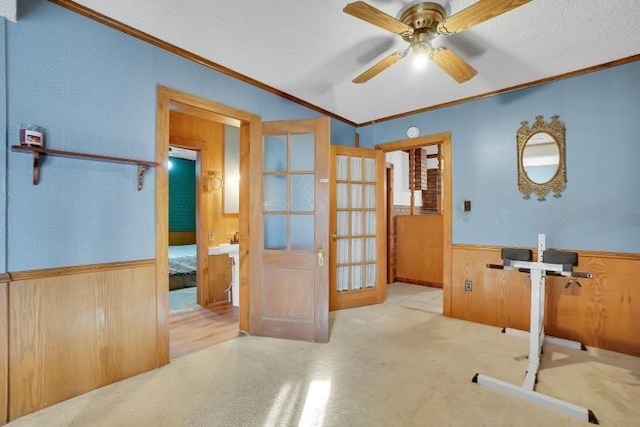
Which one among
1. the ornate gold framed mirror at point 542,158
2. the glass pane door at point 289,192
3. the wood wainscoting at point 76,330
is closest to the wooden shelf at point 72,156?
the wood wainscoting at point 76,330

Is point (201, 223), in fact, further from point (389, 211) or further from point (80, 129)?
point (389, 211)

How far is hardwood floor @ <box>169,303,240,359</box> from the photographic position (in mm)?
2874

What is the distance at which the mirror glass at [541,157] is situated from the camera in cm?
307

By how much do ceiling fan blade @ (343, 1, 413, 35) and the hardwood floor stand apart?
295 centimetres

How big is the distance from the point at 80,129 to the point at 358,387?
8.69 feet

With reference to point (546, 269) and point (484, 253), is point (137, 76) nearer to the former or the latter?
point (546, 269)

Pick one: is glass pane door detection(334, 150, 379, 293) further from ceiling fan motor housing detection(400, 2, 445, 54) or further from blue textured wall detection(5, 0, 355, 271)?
blue textured wall detection(5, 0, 355, 271)

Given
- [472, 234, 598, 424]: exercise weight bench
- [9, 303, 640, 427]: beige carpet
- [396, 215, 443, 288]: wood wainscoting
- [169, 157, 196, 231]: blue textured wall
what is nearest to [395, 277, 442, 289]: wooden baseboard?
[396, 215, 443, 288]: wood wainscoting

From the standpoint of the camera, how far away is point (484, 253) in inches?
136

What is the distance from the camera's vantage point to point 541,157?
10.3 feet

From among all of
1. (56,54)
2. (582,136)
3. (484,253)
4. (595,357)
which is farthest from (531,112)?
(56,54)

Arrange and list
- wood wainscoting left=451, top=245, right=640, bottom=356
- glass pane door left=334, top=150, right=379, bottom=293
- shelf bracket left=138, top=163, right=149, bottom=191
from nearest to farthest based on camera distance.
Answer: shelf bracket left=138, top=163, right=149, bottom=191 < wood wainscoting left=451, top=245, right=640, bottom=356 < glass pane door left=334, top=150, right=379, bottom=293

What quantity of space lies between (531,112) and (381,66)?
2.03 m

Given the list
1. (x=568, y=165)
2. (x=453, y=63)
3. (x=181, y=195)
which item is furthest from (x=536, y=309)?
(x=181, y=195)
